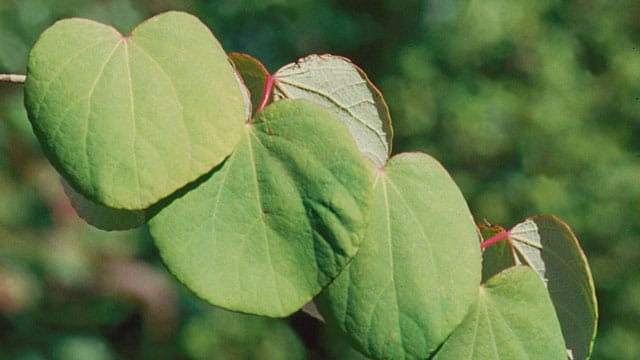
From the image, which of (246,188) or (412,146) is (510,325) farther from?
(412,146)

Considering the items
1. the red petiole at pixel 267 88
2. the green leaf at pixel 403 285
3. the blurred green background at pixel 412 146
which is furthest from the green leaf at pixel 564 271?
the blurred green background at pixel 412 146

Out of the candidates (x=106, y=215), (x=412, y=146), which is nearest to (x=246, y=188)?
(x=106, y=215)

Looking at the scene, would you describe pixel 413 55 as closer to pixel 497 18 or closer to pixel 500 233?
pixel 497 18

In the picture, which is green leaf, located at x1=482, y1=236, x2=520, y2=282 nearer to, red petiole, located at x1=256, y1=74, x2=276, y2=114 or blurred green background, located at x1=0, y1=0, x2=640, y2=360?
red petiole, located at x1=256, y1=74, x2=276, y2=114

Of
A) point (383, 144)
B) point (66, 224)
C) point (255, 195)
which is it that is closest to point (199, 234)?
point (255, 195)

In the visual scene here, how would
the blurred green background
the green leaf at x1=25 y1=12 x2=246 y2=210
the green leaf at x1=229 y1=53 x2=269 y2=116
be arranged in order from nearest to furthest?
the green leaf at x1=25 y1=12 x2=246 y2=210, the green leaf at x1=229 y1=53 x2=269 y2=116, the blurred green background

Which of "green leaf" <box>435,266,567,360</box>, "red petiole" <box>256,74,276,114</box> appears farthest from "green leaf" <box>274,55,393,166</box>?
"green leaf" <box>435,266,567,360</box>
